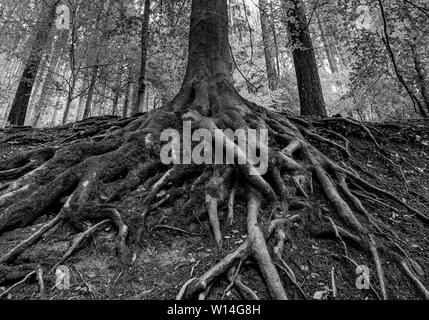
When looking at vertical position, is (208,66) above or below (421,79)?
below

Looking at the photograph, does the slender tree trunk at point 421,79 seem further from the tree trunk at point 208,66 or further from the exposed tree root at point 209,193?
the tree trunk at point 208,66

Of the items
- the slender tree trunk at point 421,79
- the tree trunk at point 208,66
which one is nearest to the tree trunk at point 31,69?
the tree trunk at point 208,66

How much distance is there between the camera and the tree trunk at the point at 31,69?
26.7 ft

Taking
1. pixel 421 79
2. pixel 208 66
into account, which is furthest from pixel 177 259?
pixel 421 79

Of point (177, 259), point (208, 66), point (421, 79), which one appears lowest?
point (177, 259)

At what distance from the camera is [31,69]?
8109 millimetres

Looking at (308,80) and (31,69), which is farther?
(31,69)

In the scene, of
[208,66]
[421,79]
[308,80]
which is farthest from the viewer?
[308,80]

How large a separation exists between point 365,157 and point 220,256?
3264mm

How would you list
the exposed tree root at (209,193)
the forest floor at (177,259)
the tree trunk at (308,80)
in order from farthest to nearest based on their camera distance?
the tree trunk at (308,80) < the exposed tree root at (209,193) < the forest floor at (177,259)

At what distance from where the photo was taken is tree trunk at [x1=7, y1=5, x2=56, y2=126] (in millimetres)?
8125

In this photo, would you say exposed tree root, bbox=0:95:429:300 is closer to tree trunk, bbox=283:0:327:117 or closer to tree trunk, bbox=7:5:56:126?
tree trunk, bbox=283:0:327:117

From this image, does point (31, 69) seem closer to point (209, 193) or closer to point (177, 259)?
point (209, 193)

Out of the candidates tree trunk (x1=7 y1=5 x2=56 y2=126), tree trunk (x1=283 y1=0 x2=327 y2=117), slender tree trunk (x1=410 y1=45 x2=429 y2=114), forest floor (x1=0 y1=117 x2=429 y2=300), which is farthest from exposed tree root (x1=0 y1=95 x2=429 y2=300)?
tree trunk (x1=7 y1=5 x2=56 y2=126)
